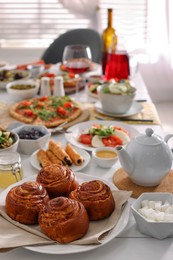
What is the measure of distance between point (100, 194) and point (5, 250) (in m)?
0.28

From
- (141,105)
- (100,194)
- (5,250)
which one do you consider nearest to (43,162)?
(100,194)

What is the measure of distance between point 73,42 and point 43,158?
2.02 metres

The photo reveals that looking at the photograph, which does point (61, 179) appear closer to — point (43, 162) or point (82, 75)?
point (43, 162)

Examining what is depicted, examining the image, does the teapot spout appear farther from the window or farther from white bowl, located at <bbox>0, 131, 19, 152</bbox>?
the window

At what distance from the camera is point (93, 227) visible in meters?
1.10

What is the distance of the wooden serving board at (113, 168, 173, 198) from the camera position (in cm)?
132

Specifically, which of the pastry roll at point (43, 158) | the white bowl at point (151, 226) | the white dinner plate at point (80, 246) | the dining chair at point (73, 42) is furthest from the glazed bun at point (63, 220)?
the dining chair at point (73, 42)

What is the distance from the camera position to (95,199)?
1.11m

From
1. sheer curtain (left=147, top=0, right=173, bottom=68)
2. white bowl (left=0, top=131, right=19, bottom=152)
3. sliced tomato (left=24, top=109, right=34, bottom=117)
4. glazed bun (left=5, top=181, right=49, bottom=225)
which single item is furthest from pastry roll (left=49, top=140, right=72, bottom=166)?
sheer curtain (left=147, top=0, right=173, bottom=68)

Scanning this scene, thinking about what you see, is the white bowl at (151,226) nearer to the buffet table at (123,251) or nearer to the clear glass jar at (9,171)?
the buffet table at (123,251)

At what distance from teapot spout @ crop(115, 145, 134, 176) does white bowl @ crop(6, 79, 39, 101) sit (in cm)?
103

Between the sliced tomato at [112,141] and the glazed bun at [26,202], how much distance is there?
579mm

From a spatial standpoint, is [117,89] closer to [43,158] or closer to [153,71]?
[43,158]

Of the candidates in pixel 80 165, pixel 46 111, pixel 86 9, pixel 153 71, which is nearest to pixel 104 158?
pixel 80 165
